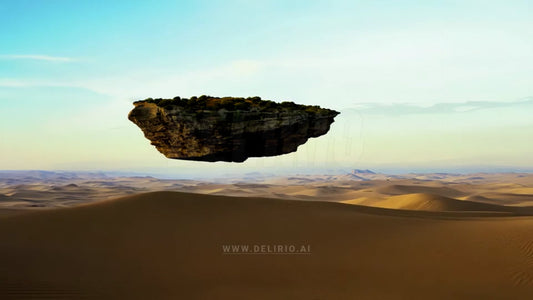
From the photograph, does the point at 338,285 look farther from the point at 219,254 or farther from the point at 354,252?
the point at 219,254

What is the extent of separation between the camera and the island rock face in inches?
468

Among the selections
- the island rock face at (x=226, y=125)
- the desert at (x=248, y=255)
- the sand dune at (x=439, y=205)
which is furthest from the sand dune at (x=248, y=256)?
the sand dune at (x=439, y=205)

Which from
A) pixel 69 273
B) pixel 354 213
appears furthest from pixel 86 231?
pixel 354 213

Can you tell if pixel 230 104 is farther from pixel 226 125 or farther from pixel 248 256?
pixel 248 256

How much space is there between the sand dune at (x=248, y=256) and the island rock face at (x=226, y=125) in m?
3.51

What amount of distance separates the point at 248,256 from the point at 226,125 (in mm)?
4483

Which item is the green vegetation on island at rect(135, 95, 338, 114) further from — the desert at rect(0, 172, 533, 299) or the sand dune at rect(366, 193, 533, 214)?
the sand dune at rect(366, 193, 533, 214)

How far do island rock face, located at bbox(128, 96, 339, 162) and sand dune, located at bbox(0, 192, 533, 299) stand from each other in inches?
138

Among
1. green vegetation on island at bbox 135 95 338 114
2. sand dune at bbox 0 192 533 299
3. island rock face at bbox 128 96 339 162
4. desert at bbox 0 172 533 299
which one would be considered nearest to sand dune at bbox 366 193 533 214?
sand dune at bbox 0 192 533 299

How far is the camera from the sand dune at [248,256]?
968cm

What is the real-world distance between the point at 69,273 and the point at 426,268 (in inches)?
420

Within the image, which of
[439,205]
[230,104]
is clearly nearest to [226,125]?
[230,104]

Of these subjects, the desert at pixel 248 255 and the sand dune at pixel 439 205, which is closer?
the desert at pixel 248 255

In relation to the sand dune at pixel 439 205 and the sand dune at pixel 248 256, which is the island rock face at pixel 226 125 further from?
the sand dune at pixel 439 205
